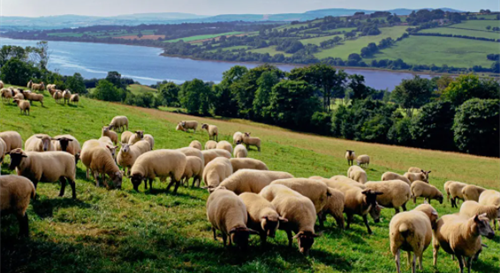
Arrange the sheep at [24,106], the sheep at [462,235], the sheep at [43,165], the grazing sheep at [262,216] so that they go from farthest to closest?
the sheep at [24,106] → the sheep at [43,165] → the sheep at [462,235] → the grazing sheep at [262,216]

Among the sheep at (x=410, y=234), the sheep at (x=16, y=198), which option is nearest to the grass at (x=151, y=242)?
the sheep at (x=16, y=198)

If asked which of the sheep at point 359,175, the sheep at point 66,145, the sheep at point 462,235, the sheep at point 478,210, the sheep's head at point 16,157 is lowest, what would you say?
the sheep at point 359,175

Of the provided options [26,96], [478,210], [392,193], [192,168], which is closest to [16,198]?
[192,168]

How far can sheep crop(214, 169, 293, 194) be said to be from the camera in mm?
12352

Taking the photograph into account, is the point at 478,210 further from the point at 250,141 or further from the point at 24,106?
the point at 24,106

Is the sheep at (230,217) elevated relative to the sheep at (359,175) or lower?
elevated

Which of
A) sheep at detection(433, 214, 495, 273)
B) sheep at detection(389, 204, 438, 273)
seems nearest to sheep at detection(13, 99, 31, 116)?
sheep at detection(389, 204, 438, 273)

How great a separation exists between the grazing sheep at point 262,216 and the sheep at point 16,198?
540 centimetres

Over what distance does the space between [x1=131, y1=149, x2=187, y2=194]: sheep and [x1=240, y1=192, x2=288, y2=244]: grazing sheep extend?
5.02m

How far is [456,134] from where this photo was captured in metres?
54.5

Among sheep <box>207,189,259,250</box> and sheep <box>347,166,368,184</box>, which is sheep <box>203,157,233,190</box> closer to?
sheep <box>207,189,259,250</box>

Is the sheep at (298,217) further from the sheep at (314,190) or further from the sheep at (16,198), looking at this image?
the sheep at (16,198)

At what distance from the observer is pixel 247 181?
12.6 metres

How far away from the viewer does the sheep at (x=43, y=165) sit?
10.6m
